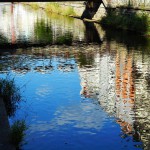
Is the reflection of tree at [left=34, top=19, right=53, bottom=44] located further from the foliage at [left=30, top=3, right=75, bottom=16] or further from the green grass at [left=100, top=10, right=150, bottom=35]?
the foliage at [left=30, top=3, right=75, bottom=16]

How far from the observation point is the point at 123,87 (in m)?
19.9

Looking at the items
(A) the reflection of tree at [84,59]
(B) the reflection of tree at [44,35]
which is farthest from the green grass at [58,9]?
(A) the reflection of tree at [84,59]

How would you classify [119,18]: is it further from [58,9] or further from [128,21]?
[58,9]

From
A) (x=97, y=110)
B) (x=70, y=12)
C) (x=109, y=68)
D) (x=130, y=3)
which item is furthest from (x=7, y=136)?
(x=70, y=12)

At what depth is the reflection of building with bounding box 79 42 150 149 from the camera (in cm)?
1455

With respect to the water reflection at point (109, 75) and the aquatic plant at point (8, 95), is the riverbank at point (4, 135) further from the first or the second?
the aquatic plant at point (8, 95)

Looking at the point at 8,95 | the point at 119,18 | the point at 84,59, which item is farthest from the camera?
the point at 119,18

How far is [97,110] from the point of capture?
16.0 m

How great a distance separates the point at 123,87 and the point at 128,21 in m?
28.0

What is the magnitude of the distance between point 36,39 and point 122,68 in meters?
16.3

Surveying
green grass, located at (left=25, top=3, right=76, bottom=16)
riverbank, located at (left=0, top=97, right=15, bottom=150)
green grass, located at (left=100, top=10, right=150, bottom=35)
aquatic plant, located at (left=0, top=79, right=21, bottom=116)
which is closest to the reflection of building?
aquatic plant, located at (left=0, top=79, right=21, bottom=116)

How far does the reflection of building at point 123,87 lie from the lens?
14555 mm

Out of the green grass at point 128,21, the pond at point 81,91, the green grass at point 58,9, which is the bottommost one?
the pond at point 81,91

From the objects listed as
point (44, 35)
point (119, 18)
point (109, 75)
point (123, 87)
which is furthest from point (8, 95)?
point (119, 18)
